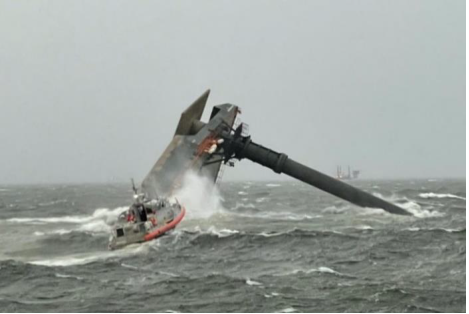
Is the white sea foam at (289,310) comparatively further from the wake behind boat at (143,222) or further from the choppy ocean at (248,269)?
the wake behind boat at (143,222)

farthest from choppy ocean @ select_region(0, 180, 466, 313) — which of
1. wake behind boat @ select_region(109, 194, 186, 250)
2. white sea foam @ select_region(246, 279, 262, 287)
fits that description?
wake behind boat @ select_region(109, 194, 186, 250)

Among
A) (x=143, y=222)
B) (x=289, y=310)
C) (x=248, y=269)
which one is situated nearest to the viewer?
(x=289, y=310)

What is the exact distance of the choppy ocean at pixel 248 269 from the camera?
1933cm

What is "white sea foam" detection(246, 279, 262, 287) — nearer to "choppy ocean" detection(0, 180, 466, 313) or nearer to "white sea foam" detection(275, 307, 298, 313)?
"choppy ocean" detection(0, 180, 466, 313)

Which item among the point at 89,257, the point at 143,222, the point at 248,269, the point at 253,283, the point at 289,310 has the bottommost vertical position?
the point at 289,310

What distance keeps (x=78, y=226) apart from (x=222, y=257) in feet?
86.3

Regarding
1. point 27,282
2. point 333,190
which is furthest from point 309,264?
point 333,190

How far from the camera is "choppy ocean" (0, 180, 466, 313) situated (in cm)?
1933

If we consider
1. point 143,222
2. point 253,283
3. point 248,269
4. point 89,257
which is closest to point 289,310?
point 253,283

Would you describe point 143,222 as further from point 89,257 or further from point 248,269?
point 248,269

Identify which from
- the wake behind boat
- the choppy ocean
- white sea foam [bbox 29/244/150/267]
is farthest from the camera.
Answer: the wake behind boat

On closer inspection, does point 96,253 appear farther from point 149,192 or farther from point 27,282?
point 149,192

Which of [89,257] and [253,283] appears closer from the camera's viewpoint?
[253,283]

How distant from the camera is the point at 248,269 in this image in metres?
26.3
